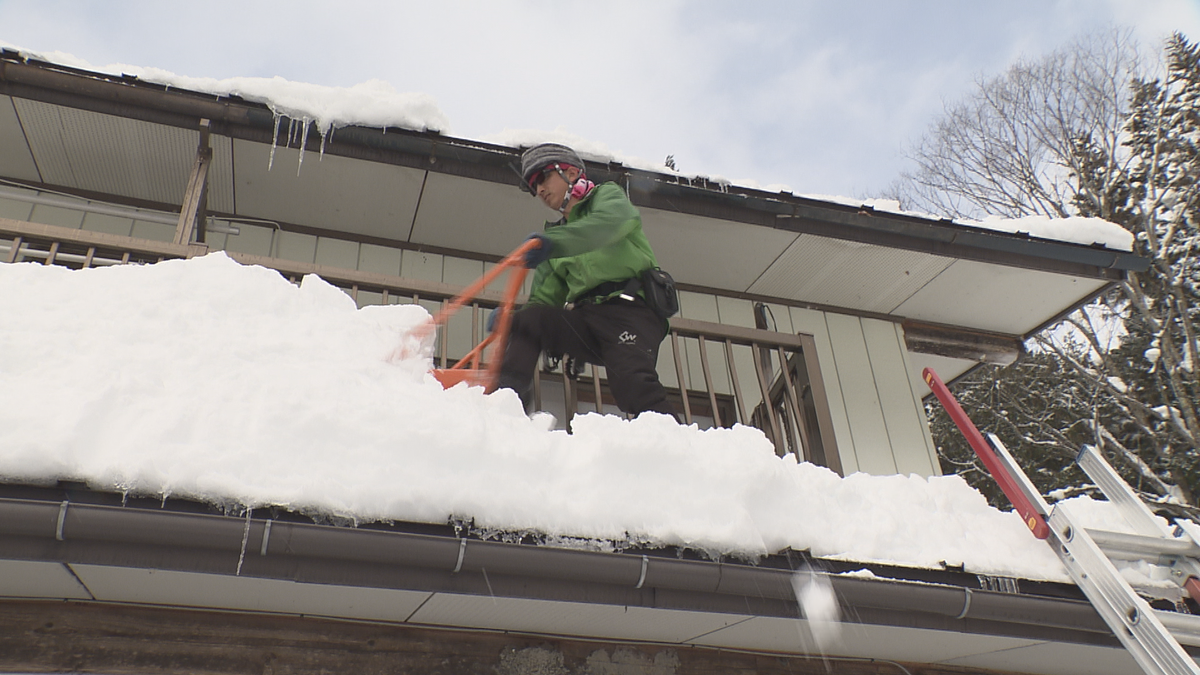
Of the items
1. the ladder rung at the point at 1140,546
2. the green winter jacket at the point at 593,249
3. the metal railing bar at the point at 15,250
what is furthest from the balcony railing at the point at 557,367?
the ladder rung at the point at 1140,546

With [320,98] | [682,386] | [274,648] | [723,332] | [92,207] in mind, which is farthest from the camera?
[92,207]

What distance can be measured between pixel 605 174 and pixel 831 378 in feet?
7.56

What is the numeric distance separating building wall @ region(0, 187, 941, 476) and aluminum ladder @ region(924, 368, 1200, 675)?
1.99 m

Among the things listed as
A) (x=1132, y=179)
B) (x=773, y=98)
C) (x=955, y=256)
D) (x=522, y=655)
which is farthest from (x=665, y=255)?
(x=773, y=98)

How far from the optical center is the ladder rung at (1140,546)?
296 cm

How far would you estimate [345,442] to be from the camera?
2252mm

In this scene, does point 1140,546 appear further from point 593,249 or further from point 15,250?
point 15,250

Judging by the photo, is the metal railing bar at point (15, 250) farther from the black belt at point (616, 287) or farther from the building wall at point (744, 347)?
the black belt at point (616, 287)

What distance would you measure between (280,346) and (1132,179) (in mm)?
13790

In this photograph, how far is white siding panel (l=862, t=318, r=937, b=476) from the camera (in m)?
5.54

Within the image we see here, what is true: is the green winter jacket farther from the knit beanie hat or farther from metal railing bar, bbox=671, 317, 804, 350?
metal railing bar, bbox=671, 317, 804, 350

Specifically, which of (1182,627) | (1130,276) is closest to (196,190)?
(1182,627)

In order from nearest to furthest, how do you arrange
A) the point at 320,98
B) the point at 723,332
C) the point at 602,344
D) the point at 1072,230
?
the point at 602,344
the point at 723,332
the point at 320,98
the point at 1072,230

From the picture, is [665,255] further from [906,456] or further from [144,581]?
[144,581]
